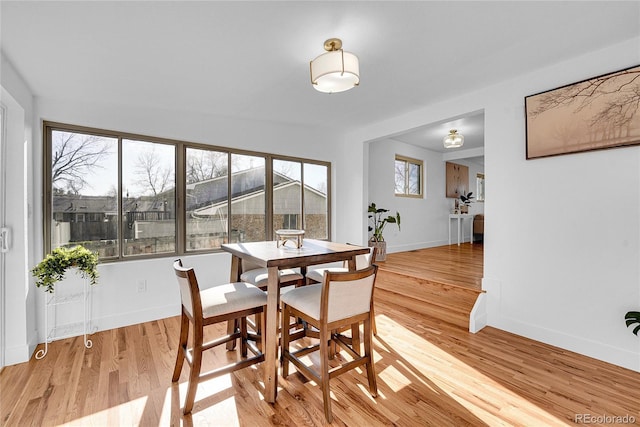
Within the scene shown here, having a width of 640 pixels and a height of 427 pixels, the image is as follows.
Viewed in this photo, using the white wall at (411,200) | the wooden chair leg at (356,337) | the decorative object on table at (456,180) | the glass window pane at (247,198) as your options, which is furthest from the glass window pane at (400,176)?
the wooden chair leg at (356,337)

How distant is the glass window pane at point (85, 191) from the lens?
2787 mm

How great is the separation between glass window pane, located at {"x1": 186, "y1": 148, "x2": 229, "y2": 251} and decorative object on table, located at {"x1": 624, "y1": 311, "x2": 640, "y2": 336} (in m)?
3.87

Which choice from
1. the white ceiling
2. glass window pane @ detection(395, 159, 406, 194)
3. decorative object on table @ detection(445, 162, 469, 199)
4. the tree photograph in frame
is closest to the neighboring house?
the white ceiling

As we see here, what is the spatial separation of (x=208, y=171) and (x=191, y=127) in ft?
1.80

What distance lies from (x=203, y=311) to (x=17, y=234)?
189cm

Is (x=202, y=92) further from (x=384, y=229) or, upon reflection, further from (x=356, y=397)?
(x=384, y=229)

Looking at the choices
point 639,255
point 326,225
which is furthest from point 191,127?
point 639,255

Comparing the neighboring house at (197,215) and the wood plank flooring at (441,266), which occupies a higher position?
the neighboring house at (197,215)

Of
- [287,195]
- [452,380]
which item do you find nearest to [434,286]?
[452,380]

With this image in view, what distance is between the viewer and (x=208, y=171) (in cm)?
360

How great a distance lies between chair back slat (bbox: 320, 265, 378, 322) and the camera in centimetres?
159

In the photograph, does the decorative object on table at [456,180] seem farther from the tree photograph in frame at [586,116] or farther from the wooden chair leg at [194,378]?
the wooden chair leg at [194,378]

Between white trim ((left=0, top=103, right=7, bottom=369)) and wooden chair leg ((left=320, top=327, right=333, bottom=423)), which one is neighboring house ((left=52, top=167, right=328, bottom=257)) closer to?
white trim ((left=0, top=103, right=7, bottom=369))

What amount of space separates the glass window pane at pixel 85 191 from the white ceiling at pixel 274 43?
0.45 m
